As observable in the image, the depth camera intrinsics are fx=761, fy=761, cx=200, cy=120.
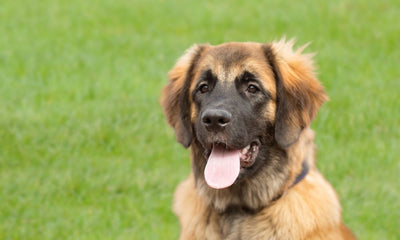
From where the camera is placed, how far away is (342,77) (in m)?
10.2

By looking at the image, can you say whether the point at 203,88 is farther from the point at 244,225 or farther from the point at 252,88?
the point at 244,225

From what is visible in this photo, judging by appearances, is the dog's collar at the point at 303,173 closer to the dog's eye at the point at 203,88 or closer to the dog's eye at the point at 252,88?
the dog's eye at the point at 252,88

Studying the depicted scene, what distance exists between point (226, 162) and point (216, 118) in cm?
36

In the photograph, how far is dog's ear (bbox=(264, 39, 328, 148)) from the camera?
5234 mm

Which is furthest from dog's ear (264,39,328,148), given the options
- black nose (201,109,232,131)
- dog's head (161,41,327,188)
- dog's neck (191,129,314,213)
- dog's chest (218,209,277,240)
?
dog's chest (218,209,277,240)

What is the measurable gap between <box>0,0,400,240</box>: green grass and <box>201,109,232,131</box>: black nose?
6.84ft

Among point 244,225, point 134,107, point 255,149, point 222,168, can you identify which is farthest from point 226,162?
point 134,107

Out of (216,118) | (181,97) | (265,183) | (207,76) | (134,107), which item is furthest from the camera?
(134,107)

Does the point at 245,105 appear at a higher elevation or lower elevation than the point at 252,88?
lower

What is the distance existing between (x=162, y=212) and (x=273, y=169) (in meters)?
2.35

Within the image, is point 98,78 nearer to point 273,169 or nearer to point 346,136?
point 346,136

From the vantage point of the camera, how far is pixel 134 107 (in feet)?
30.7

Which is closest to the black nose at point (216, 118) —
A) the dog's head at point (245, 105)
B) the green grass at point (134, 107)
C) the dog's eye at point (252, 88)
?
the dog's head at point (245, 105)

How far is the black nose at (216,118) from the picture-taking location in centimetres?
504
